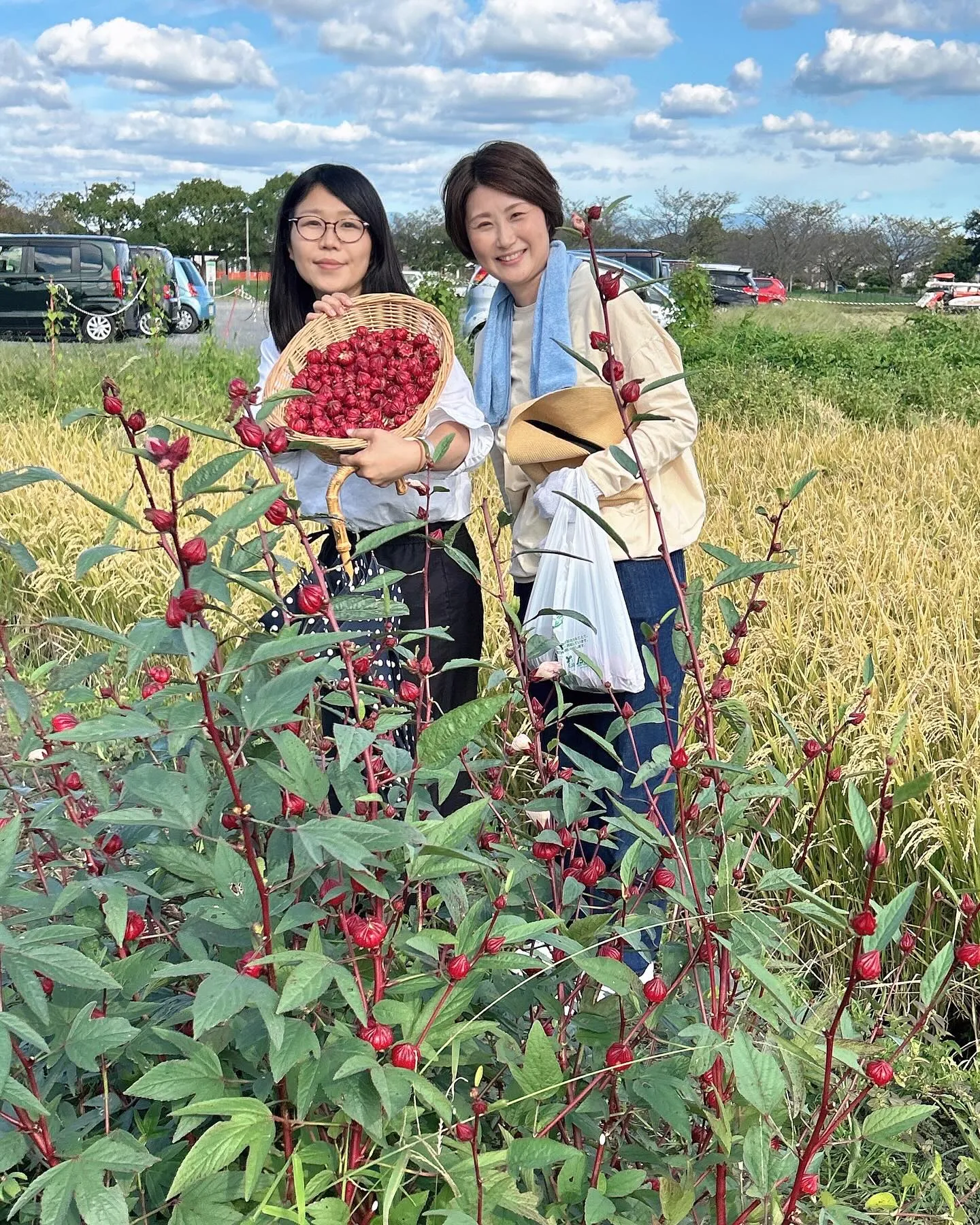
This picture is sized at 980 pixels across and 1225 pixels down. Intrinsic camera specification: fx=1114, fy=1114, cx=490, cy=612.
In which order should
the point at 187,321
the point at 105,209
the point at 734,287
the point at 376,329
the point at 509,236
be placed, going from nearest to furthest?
the point at 509,236, the point at 376,329, the point at 187,321, the point at 734,287, the point at 105,209

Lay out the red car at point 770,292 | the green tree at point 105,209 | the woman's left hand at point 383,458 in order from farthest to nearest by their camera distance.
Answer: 1. the green tree at point 105,209
2. the red car at point 770,292
3. the woman's left hand at point 383,458

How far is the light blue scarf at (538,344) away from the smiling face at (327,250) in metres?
0.26

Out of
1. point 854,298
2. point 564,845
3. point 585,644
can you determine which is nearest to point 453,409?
point 585,644

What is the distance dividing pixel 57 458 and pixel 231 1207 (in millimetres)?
4397

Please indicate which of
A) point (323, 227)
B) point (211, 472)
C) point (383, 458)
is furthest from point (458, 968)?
point (323, 227)

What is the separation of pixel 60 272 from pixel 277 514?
57.3 feet

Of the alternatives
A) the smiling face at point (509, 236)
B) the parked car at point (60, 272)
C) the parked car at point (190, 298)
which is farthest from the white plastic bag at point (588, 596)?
the parked car at point (190, 298)

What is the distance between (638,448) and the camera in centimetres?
185

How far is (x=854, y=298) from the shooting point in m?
39.2

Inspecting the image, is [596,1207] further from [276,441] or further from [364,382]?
[364,382]

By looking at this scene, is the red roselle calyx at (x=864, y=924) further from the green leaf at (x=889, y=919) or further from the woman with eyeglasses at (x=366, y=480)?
the woman with eyeglasses at (x=366, y=480)

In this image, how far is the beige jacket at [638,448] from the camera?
182cm

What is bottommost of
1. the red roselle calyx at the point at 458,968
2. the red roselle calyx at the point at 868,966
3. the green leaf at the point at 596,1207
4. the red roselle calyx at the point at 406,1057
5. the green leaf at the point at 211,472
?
the green leaf at the point at 596,1207

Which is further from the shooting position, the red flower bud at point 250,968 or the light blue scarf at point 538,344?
the light blue scarf at point 538,344
